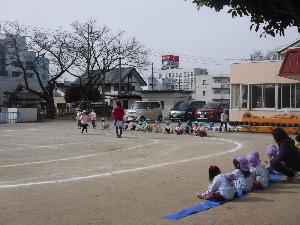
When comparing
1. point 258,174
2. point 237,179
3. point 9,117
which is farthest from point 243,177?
point 9,117

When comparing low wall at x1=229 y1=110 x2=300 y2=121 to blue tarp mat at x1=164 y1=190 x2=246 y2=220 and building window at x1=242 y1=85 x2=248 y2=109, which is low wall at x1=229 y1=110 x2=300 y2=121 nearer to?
building window at x1=242 y1=85 x2=248 y2=109

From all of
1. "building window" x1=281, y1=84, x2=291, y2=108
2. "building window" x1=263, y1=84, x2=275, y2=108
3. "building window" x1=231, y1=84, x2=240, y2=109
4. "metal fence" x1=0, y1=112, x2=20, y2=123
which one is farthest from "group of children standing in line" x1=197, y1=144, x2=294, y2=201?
"metal fence" x1=0, y1=112, x2=20, y2=123

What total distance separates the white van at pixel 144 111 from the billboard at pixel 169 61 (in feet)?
177

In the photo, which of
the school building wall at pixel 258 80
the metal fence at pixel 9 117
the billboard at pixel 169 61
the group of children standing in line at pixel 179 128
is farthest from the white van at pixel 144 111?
the billboard at pixel 169 61

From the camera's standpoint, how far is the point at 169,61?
93.3m

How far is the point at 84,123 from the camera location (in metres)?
23.7

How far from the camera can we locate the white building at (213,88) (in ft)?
304

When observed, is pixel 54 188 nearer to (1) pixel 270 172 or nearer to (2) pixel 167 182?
(2) pixel 167 182

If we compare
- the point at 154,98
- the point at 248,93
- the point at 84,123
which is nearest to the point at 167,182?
the point at 84,123

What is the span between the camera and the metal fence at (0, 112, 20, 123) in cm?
3694

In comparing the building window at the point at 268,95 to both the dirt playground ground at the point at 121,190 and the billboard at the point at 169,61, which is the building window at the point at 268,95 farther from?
the billboard at the point at 169,61

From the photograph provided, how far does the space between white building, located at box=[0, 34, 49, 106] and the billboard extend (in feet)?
97.0

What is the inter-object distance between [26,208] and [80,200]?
3.11ft

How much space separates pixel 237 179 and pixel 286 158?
1721 mm
